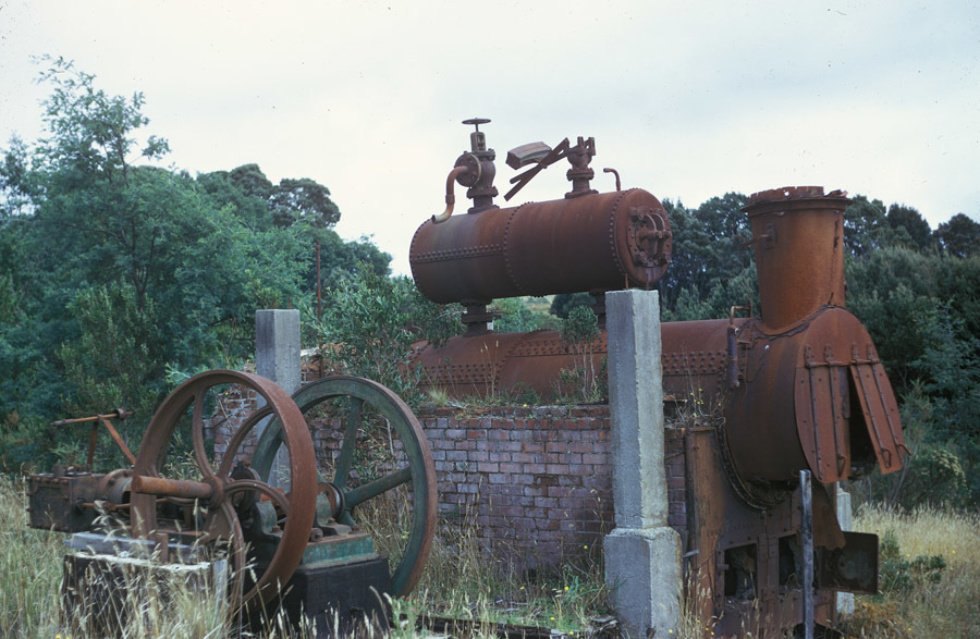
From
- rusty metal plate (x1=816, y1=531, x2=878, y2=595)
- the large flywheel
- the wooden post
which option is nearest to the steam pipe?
the large flywheel

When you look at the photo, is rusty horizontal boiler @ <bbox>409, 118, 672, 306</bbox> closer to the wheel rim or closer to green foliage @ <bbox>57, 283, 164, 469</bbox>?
the wheel rim

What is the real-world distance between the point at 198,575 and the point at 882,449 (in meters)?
4.93

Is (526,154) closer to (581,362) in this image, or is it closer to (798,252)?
(581,362)

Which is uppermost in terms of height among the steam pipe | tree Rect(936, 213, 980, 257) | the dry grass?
tree Rect(936, 213, 980, 257)

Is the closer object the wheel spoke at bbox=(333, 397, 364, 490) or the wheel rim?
the wheel rim

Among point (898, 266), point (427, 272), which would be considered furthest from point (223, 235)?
point (898, 266)

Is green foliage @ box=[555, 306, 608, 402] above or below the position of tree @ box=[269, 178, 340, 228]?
below

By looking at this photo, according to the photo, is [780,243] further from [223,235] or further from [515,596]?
[223,235]

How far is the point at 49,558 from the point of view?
292 inches

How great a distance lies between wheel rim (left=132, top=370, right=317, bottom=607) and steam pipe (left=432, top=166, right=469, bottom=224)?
143 inches

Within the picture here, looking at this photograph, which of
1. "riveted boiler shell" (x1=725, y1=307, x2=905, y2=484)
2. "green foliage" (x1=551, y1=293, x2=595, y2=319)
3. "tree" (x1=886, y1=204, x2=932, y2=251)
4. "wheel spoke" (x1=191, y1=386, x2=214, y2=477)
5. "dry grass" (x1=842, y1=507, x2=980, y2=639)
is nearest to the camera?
"wheel spoke" (x1=191, y1=386, x2=214, y2=477)

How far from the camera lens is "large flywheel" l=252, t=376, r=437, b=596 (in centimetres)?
634

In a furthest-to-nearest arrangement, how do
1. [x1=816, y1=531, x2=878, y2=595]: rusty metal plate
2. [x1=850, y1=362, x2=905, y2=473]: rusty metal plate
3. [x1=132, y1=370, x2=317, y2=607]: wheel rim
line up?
[x1=816, y1=531, x2=878, y2=595]: rusty metal plate, [x1=850, y1=362, x2=905, y2=473]: rusty metal plate, [x1=132, y1=370, x2=317, y2=607]: wheel rim

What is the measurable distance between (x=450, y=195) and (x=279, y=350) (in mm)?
2132
